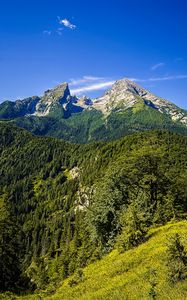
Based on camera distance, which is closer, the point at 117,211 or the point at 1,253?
the point at 1,253

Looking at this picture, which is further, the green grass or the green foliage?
the green foliage

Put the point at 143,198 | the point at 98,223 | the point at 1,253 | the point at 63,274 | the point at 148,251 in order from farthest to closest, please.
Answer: the point at 63,274
the point at 98,223
the point at 143,198
the point at 1,253
the point at 148,251

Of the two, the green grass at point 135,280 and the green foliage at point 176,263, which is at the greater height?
the green foliage at point 176,263

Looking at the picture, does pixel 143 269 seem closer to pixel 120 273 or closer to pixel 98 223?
pixel 120 273

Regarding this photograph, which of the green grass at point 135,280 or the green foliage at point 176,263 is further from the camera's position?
the green foliage at point 176,263

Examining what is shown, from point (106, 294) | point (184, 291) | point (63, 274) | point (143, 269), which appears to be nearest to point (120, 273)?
point (143, 269)

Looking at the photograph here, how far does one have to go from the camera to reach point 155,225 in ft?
208

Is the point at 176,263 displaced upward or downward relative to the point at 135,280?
upward

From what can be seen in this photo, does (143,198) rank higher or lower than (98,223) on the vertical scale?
higher

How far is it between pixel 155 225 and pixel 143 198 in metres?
10.1

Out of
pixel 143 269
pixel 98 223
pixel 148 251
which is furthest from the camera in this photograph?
pixel 98 223

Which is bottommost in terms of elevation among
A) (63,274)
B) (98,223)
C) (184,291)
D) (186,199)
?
(63,274)

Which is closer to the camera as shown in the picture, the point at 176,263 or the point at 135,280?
the point at 176,263

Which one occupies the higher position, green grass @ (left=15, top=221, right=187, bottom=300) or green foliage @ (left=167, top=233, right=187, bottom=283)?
green foliage @ (left=167, top=233, right=187, bottom=283)
